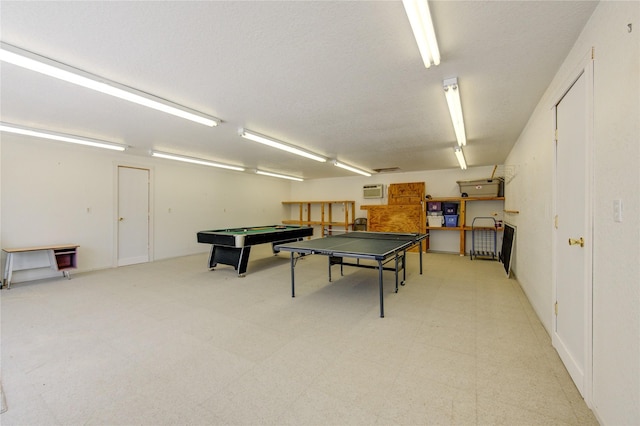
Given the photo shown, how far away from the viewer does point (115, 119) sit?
378 cm

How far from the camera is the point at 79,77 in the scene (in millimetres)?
2439

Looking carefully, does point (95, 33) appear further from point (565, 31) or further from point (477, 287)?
point (477, 287)

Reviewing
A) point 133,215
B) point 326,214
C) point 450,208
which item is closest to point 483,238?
point 450,208

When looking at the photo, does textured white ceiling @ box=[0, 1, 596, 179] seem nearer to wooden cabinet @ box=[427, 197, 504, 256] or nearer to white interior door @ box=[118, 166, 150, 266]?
white interior door @ box=[118, 166, 150, 266]

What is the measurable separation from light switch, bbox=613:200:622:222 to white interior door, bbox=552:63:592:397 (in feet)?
1.13

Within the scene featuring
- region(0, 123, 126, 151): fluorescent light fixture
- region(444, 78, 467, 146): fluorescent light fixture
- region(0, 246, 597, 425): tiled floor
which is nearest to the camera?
region(0, 246, 597, 425): tiled floor

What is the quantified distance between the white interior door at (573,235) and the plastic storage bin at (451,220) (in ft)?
17.9

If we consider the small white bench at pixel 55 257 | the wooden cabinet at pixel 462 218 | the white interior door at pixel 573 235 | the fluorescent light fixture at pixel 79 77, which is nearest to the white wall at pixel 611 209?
the white interior door at pixel 573 235

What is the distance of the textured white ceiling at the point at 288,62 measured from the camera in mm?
1747

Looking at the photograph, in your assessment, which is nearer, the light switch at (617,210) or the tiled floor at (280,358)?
the light switch at (617,210)

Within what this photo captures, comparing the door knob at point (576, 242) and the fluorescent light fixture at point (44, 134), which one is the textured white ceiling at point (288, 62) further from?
the door knob at point (576, 242)

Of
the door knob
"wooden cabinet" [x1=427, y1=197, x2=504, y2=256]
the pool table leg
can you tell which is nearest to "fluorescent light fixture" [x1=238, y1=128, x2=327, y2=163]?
the pool table leg

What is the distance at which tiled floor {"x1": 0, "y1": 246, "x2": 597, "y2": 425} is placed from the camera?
1.70m

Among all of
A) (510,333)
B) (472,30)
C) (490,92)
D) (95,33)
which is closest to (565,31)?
(472,30)
